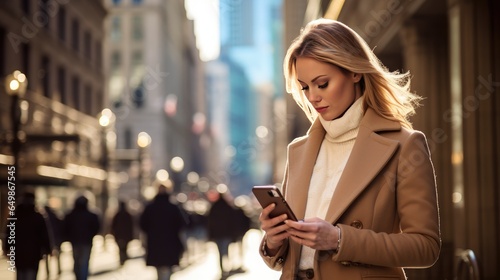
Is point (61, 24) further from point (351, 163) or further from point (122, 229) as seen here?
point (351, 163)

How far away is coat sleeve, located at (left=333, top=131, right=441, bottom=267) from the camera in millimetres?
3107

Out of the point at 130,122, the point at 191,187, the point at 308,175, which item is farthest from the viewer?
the point at 191,187

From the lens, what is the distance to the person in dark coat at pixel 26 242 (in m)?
11.8

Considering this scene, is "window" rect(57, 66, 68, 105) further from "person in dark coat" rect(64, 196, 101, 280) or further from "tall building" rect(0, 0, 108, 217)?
"person in dark coat" rect(64, 196, 101, 280)

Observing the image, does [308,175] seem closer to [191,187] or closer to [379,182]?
[379,182]

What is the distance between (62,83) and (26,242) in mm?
35816

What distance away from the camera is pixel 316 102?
3.34 m

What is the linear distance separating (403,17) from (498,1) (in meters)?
4.58

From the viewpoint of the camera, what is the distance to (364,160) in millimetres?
3326

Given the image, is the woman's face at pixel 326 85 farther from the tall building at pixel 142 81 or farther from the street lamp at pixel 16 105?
the tall building at pixel 142 81

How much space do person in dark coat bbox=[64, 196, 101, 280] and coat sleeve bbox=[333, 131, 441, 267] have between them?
531 inches

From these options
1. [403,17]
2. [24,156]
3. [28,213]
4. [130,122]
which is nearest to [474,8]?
[403,17]

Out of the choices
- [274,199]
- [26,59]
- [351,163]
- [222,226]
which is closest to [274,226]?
[274,199]

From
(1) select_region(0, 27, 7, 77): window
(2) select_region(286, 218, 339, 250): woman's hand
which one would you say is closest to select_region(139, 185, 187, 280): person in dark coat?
(2) select_region(286, 218, 339, 250): woman's hand
